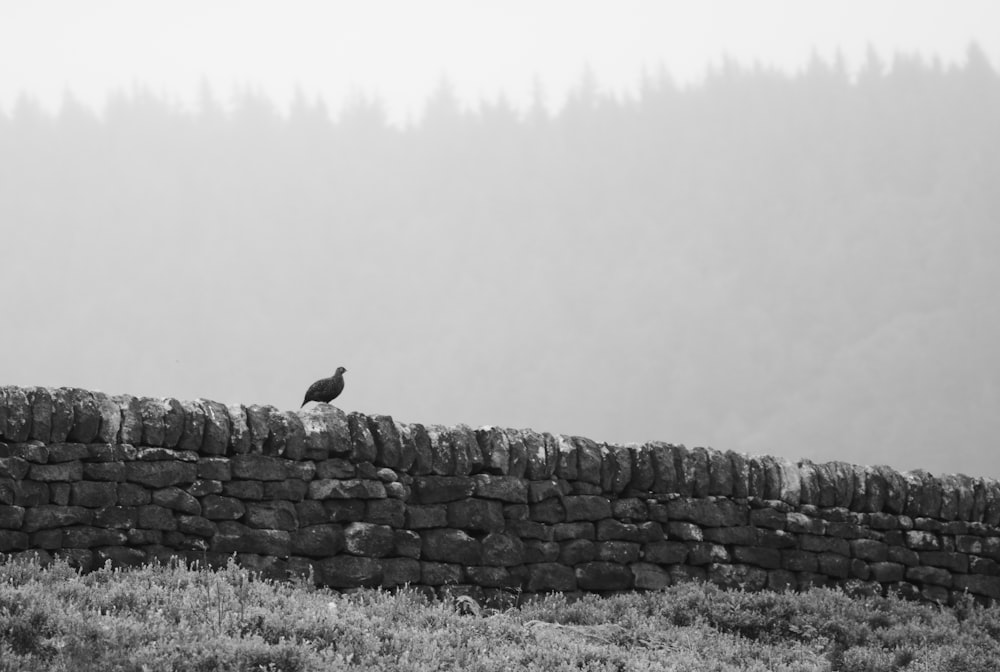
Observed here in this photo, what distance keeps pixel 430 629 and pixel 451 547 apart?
1.86m

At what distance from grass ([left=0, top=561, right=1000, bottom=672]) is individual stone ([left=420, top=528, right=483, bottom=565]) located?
0.46 meters

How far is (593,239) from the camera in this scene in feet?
255

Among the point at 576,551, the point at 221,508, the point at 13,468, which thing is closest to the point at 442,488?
the point at 576,551

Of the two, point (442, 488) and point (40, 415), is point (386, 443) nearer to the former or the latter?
point (442, 488)

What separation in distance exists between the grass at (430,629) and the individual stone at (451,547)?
1.50 ft

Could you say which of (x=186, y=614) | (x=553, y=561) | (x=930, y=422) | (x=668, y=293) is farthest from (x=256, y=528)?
(x=668, y=293)

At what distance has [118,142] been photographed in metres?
84.1

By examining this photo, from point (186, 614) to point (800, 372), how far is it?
5577cm

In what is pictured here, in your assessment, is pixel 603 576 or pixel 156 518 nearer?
pixel 156 518

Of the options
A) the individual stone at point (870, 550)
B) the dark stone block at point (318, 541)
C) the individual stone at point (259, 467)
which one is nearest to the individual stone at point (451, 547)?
the dark stone block at point (318, 541)

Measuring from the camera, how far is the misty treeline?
60.9 meters

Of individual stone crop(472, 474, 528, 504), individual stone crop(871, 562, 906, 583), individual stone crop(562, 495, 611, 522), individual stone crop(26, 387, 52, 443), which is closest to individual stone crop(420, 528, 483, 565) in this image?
individual stone crop(472, 474, 528, 504)

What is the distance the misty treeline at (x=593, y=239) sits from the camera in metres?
60.9

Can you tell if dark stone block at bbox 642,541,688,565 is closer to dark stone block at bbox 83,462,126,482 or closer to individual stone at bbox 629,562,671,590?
individual stone at bbox 629,562,671,590
